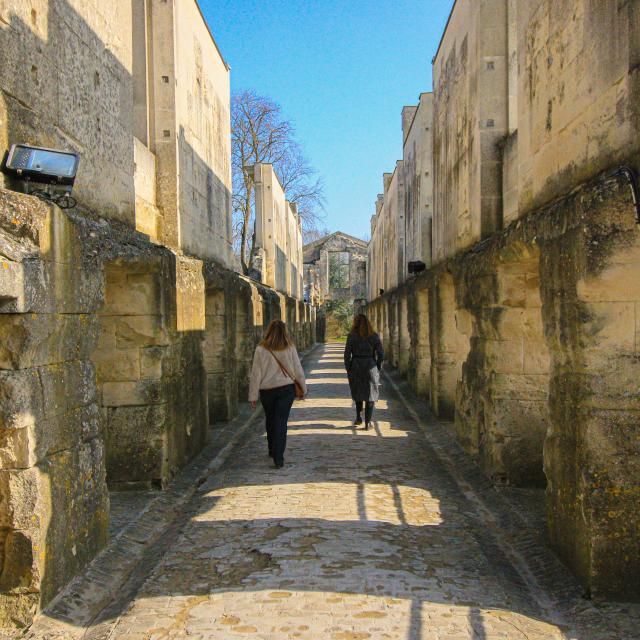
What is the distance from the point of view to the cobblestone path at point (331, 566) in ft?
12.2

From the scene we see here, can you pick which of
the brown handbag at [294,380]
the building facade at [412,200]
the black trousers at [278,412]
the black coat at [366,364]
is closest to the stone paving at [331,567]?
the black trousers at [278,412]

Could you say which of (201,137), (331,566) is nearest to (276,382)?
(331,566)

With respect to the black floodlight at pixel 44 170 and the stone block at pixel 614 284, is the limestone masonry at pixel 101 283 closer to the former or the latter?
the black floodlight at pixel 44 170

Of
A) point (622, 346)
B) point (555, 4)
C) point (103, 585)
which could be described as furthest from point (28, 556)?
point (555, 4)

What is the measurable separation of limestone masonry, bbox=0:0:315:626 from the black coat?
202 centimetres

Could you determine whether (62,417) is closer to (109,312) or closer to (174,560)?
(174,560)

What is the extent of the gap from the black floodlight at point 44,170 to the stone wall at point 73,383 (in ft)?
0.58

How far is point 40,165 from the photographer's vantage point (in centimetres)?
397

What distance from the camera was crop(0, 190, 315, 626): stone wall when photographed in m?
3.68

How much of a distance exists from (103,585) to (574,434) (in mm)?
3167

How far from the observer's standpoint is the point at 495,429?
6.59m

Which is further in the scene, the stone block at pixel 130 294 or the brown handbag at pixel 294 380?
the brown handbag at pixel 294 380

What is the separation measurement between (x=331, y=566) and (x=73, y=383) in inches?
82.9

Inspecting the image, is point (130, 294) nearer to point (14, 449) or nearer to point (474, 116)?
point (14, 449)
